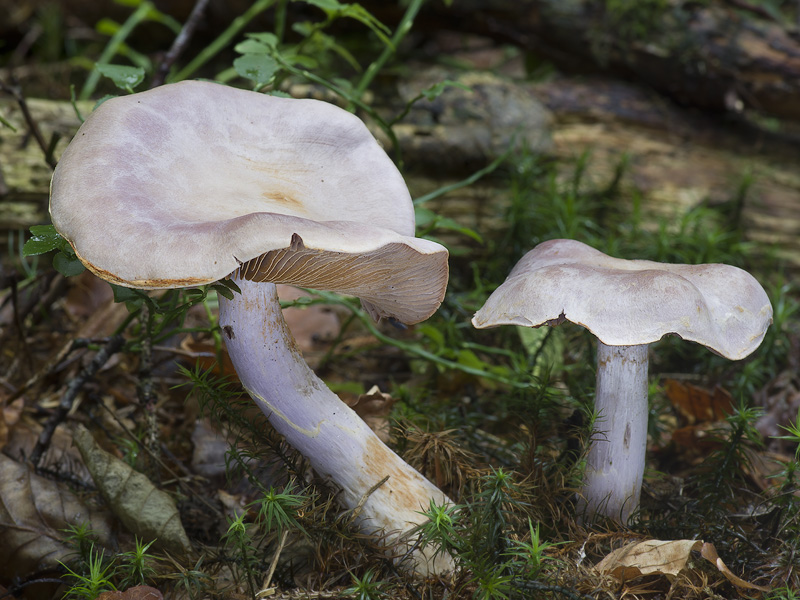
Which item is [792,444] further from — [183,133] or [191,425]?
[183,133]

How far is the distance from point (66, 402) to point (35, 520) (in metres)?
0.41

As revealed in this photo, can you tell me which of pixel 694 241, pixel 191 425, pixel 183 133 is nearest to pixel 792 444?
pixel 694 241

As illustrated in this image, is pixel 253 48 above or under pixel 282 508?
above

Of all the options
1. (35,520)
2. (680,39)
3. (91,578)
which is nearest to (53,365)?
(35,520)

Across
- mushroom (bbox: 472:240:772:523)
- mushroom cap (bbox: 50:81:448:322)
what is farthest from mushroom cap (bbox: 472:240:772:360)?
mushroom cap (bbox: 50:81:448:322)

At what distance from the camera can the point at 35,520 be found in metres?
2.10

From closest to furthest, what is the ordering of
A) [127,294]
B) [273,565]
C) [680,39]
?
[273,565], [127,294], [680,39]

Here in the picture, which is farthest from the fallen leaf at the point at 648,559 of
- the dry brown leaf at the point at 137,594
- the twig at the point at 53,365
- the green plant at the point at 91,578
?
the twig at the point at 53,365

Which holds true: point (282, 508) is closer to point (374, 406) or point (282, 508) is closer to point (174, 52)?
point (374, 406)

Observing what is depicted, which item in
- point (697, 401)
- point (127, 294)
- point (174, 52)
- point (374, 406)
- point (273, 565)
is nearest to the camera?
point (273, 565)

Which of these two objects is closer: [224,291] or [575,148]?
[224,291]

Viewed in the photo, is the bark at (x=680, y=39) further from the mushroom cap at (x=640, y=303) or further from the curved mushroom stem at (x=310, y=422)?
the curved mushroom stem at (x=310, y=422)

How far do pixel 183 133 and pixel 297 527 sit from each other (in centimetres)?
115

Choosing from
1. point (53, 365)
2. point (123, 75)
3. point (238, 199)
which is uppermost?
point (123, 75)
